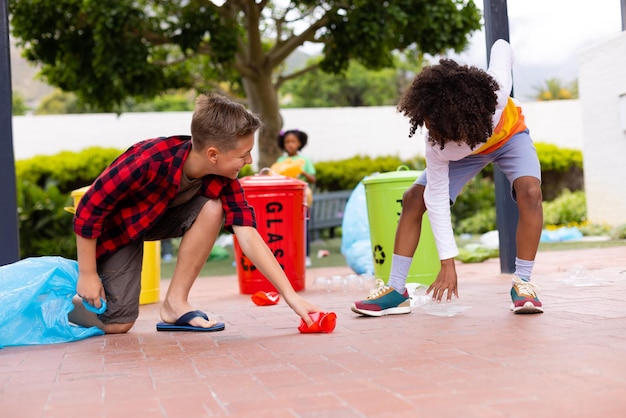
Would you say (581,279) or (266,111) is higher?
(266,111)

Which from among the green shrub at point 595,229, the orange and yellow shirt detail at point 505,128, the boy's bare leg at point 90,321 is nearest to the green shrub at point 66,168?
the green shrub at point 595,229

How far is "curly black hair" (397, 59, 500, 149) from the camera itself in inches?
126

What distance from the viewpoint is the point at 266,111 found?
10.2m

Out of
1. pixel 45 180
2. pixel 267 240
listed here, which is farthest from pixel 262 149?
pixel 267 240

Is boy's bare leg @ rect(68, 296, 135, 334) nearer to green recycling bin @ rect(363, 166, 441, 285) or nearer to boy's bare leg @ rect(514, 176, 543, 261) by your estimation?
boy's bare leg @ rect(514, 176, 543, 261)

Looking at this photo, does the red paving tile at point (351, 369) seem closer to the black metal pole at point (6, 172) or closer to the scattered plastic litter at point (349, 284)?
the black metal pole at point (6, 172)

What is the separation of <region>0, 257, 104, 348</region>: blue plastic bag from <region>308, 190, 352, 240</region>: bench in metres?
7.38

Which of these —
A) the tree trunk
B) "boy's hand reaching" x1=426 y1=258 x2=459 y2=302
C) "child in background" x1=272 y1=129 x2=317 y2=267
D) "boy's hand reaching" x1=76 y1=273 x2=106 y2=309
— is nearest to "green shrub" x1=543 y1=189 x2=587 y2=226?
the tree trunk

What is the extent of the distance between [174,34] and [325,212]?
146 inches

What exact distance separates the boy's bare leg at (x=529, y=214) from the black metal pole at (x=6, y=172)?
9.81 feet

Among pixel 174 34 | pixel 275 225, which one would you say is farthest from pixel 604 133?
pixel 275 225

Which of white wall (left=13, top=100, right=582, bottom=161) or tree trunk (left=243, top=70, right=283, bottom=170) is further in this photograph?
white wall (left=13, top=100, right=582, bottom=161)

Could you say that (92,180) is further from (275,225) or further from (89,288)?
(89,288)

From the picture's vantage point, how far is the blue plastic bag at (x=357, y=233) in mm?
6116
